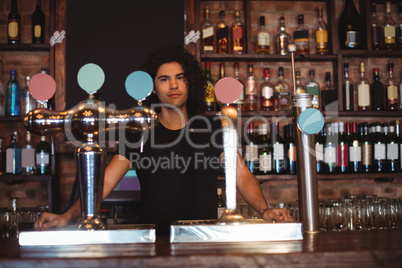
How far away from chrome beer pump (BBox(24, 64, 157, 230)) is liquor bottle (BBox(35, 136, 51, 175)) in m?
1.62

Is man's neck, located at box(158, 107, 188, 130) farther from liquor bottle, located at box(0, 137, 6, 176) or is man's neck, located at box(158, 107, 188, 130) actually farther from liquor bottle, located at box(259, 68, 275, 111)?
liquor bottle, located at box(0, 137, 6, 176)

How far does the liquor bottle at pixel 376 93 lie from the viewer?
259cm

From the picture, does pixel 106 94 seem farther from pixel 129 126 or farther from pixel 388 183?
pixel 388 183

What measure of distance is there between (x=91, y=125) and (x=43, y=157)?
168cm

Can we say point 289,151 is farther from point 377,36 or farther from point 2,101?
point 2,101

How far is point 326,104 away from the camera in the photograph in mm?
2566

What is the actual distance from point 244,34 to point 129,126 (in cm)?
181

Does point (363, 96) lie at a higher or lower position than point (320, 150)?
higher

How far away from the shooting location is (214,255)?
0.69 meters

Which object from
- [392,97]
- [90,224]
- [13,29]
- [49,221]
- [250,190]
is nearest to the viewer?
Answer: [90,224]

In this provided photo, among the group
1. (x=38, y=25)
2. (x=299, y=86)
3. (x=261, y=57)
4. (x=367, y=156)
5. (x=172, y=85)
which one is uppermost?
(x=38, y=25)

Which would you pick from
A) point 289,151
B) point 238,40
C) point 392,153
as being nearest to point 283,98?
point 289,151

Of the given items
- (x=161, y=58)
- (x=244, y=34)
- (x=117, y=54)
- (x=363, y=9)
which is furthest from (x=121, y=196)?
(x=363, y=9)

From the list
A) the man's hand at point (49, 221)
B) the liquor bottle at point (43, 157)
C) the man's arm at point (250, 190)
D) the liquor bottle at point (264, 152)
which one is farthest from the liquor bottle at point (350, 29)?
the man's hand at point (49, 221)
